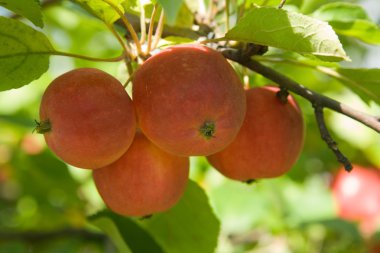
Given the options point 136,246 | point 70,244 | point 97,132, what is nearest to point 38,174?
point 70,244

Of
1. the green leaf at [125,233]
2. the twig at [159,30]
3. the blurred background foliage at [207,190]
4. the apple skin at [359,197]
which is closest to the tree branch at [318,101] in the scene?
the twig at [159,30]

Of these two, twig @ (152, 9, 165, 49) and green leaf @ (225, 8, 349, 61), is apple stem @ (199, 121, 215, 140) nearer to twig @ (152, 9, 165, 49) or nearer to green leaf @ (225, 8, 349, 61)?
green leaf @ (225, 8, 349, 61)

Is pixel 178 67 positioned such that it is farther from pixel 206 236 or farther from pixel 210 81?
pixel 206 236

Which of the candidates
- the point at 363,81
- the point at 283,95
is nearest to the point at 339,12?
the point at 363,81

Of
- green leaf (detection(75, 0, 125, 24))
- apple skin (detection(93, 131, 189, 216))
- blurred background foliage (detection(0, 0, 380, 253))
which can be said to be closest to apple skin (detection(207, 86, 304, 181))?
apple skin (detection(93, 131, 189, 216))

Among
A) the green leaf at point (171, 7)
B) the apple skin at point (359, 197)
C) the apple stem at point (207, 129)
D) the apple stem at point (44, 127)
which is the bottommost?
the apple skin at point (359, 197)

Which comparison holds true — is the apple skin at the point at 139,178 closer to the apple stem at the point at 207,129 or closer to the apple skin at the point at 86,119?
the apple skin at the point at 86,119

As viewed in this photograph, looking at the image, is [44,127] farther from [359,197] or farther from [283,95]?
[359,197]
